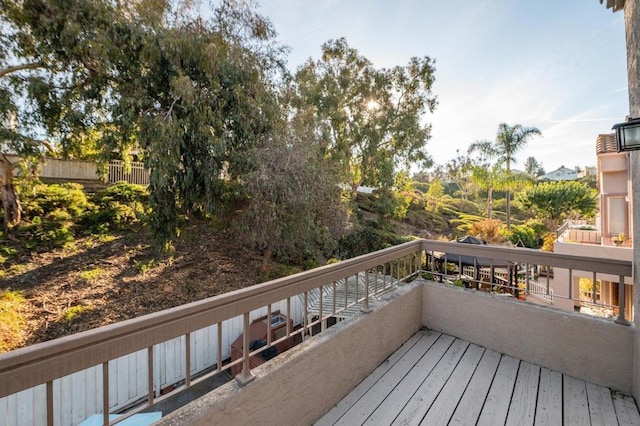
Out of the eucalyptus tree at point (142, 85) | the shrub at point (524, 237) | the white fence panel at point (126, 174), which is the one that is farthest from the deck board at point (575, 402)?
the shrub at point (524, 237)

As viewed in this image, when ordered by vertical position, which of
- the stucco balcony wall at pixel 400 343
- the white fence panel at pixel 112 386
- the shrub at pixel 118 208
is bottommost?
the white fence panel at pixel 112 386

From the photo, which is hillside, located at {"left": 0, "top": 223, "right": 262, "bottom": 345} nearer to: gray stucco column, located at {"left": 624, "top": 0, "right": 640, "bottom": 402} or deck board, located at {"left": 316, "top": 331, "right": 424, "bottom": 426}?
deck board, located at {"left": 316, "top": 331, "right": 424, "bottom": 426}

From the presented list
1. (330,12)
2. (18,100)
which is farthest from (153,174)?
(330,12)

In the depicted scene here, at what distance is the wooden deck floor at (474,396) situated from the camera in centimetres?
176

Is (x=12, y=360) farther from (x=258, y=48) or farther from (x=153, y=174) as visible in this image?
(x=258, y=48)

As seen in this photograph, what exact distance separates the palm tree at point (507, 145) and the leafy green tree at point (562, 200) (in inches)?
80.5

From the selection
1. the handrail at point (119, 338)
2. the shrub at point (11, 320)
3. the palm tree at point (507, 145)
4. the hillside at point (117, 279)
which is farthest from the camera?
the palm tree at point (507, 145)

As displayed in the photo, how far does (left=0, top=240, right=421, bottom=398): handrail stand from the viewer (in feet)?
2.41

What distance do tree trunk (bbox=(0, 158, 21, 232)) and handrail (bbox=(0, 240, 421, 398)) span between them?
29.8ft

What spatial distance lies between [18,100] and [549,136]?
20.4m

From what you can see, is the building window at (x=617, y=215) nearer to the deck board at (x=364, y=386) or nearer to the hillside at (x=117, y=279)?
the deck board at (x=364, y=386)

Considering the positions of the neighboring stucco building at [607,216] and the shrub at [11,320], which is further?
the neighboring stucco building at [607,216]

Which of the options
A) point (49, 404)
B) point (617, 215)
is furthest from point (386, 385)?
point (617, 215)

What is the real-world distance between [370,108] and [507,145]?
9.91 meters
